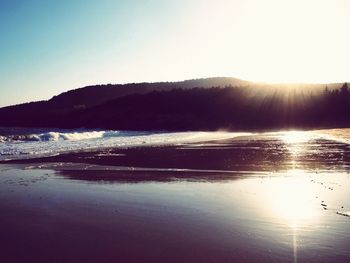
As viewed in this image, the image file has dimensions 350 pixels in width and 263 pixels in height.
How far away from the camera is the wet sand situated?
6.02 m

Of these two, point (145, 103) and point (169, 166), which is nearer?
point (169, 166)

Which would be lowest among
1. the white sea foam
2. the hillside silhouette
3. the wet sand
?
the wet sand

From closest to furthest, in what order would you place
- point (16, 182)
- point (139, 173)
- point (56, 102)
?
1. point (16, 182)
2. point (139, 173)
3. point (56, 102)

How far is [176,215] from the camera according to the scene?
8305 millimetres

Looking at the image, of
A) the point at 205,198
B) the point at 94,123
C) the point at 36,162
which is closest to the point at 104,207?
the point at 205,198

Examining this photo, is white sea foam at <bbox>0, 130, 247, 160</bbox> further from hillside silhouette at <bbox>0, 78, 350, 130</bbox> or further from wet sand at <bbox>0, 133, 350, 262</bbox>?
hillside silhouette at <bbox>0, 78, 350, 130</bbox>

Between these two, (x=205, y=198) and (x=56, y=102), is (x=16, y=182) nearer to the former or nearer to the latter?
(x=205, y=198)

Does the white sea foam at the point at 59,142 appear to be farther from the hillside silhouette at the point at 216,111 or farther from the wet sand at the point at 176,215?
the hillside silhouette at the point at 216,111

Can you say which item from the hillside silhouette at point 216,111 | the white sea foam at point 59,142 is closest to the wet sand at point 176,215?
the white sea foam at point 59,142

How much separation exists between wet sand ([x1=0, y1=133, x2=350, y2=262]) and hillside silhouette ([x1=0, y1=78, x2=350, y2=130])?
194 feet

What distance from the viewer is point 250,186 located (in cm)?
1193

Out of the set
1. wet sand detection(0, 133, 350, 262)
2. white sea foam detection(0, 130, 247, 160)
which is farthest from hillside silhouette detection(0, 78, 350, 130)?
wet sand detection(0, 133, 350, 262)

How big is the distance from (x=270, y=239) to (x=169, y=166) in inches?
A: 425

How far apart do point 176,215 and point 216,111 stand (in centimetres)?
7767
